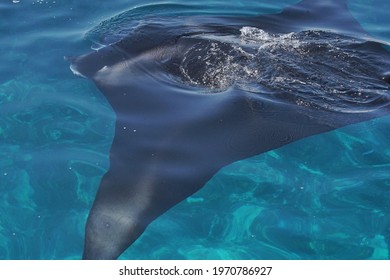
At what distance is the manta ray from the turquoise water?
159mm

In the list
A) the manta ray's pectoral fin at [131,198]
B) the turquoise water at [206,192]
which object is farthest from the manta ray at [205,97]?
the turquoise water at [206,192]

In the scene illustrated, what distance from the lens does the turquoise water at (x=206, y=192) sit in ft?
14.4

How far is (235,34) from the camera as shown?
23.5 feet

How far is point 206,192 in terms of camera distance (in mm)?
4824

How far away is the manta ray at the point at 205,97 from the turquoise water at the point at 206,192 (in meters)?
0.16

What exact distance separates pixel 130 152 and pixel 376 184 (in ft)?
7.50

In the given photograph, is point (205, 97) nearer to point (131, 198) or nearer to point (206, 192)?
point (206, 192)

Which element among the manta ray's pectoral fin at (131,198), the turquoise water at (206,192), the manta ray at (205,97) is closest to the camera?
the manta ray's pectoral fin at (131,198)

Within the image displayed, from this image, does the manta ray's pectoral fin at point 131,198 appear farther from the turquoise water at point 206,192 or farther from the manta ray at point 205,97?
the turquoise water at point 206,192

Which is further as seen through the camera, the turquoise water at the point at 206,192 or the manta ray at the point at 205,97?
the manta ray at the point at 205,97

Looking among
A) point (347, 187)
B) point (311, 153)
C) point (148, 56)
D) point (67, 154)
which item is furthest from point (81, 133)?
point (347, 187)

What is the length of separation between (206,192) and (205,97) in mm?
1289

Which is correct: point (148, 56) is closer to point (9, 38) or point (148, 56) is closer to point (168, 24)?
point (168, 24)

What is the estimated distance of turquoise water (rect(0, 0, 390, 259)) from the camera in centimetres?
438
